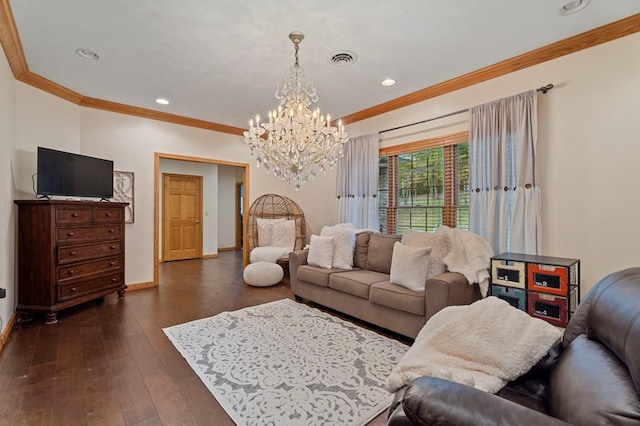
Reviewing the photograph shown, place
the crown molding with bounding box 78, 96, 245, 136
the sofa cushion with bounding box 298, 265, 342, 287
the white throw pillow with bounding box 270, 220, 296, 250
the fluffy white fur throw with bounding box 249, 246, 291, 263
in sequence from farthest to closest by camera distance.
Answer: the white throw pillow with bounding box 270, 220, 296, 250 < the fluffy white fur throw with bounding box 249, 246, 291, 263 < the crown molding with bounding box 78, 96, 245, 136 < the sofa cushion with bounding box 298, 265, 342, 287

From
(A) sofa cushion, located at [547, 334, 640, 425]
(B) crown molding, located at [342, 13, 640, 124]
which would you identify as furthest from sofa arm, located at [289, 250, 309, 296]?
(A) sofa cushion, located at [547, 334, 640, 425]

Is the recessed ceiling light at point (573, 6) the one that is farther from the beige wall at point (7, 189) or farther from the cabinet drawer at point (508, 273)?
the beige wall at point (7, 189)

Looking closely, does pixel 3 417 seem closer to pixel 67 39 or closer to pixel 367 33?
pixel 67 39

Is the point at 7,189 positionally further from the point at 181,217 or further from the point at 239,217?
the point at 239,217

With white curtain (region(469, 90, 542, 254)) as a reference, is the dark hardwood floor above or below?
A: below

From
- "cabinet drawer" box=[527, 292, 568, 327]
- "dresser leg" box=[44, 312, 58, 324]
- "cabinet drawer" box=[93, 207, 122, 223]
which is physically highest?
"cabinet drawer" box=[93, 207, 122, 223]

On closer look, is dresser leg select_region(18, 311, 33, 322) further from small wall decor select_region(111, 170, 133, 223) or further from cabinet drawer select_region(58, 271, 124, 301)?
small wall decor select_region(111, 170, 133, 223)

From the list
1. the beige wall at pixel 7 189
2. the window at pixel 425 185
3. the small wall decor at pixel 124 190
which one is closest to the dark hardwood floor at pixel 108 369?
the beige wall at pixel 7 189

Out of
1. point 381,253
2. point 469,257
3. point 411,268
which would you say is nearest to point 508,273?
point 469,257

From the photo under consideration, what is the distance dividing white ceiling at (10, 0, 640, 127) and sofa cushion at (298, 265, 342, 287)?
228cm

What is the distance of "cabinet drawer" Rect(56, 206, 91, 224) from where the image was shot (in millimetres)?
3242

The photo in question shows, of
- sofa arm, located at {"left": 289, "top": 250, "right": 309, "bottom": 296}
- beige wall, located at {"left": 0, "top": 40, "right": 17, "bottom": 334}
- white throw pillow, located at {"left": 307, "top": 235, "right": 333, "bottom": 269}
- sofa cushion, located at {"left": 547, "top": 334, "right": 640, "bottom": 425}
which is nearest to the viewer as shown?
sofa cushion, located at {"left": 547, "top": 334, "right": 640, "bottom": 425}

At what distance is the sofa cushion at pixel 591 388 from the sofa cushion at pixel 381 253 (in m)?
2.32

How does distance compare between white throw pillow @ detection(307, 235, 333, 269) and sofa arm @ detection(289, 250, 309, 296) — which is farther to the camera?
sofa arm @ detection(289, 250, 309, 296)
